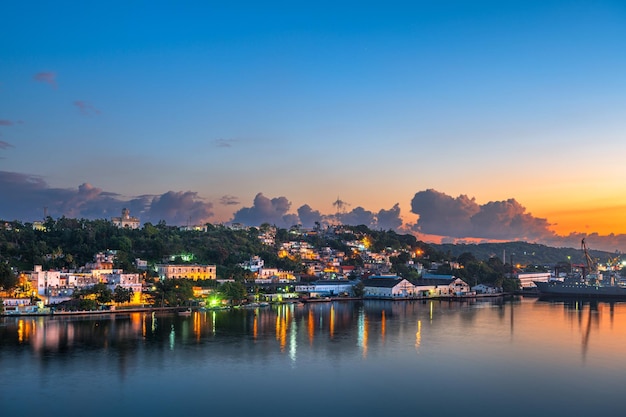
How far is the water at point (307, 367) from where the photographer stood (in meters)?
10.3

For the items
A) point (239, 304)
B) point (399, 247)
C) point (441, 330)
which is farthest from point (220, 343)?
point (399, 247)

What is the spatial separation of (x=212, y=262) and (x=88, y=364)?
23212 mm

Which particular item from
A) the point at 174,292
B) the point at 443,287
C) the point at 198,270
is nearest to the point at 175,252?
the point at 198,270

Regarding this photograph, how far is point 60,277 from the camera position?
25438mm

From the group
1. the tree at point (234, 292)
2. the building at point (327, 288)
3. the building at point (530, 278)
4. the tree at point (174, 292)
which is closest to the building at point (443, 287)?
the building at point (327, 288)

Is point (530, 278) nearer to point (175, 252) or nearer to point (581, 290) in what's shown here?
point (581, 290)

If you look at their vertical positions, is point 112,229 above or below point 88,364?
above

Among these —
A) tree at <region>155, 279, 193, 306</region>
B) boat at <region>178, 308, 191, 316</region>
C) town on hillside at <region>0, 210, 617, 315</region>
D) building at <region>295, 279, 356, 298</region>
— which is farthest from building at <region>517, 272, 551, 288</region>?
boat at <region>178, 308, 191, 316</region>

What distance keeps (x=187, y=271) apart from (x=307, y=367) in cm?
2000

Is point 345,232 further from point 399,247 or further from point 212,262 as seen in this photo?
point 212,262

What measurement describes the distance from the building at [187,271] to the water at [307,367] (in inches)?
383

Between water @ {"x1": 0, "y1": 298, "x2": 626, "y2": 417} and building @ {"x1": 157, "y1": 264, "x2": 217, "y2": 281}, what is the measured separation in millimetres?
9731

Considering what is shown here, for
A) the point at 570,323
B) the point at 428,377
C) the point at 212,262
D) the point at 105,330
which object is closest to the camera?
the point at 428,377

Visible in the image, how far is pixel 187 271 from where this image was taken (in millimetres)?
31938
